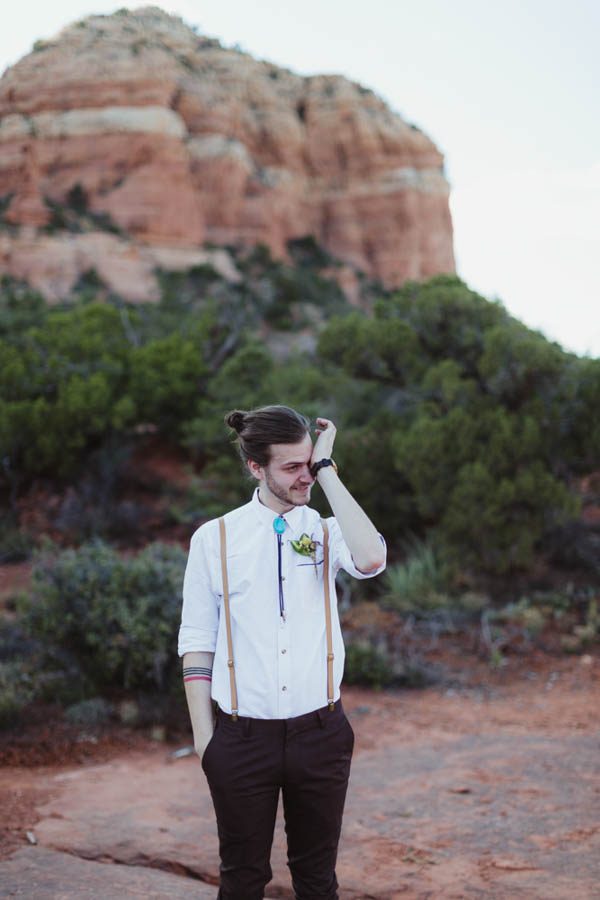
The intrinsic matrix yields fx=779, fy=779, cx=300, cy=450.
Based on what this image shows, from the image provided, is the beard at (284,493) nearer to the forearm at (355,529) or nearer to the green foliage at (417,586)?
the forearm at (355,529)

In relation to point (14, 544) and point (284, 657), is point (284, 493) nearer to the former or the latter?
point (284, 657)

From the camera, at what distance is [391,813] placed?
Result: 14.8 ft

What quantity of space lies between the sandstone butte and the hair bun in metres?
28.8

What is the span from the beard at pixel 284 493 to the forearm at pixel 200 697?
0.53 metres

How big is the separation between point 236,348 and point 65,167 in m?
23.6

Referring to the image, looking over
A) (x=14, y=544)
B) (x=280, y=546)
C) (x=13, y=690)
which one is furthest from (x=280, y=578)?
(x=14, y=544)

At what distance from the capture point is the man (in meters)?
2.23

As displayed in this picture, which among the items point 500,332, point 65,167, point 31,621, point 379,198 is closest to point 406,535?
point 500,332

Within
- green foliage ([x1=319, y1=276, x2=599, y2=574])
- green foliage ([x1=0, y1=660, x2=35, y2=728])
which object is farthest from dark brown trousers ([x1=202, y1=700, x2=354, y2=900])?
green foliage ([x1=319, y1=276, x2=599, y2=574])

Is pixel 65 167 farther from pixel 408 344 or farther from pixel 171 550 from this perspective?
pixel 171 550

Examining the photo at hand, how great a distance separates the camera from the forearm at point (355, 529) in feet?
7.57

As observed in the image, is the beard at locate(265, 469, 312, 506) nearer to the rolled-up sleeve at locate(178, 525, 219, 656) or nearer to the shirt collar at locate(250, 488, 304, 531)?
the shirt collar at locate(250, 488, 304, 531)

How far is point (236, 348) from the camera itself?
18.0 meters

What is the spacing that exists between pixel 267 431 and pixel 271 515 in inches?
10.3
